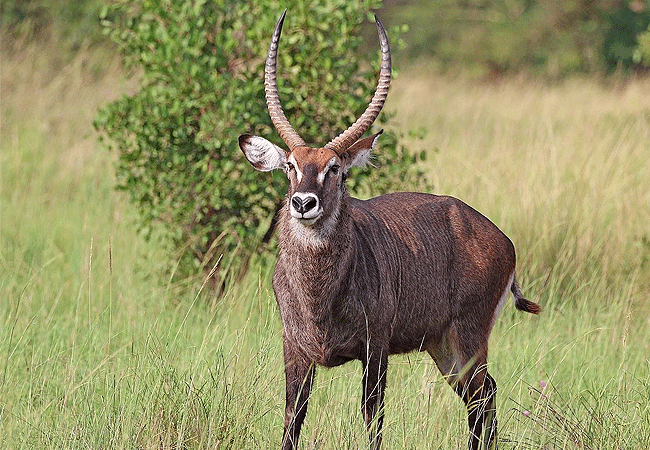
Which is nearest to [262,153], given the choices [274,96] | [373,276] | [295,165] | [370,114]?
[274,96]

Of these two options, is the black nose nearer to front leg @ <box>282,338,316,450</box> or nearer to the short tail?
front leg @ <box>282,338,316,450</box>

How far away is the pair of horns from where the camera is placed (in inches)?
167

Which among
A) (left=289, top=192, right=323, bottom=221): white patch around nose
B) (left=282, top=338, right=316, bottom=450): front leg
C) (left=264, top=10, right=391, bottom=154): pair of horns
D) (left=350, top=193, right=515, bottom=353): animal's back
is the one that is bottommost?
(left=282, top=338, right=316, bottom=450): front leg

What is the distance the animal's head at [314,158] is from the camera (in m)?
3.88

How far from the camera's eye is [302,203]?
150 inches

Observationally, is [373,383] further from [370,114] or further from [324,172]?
[370,114]

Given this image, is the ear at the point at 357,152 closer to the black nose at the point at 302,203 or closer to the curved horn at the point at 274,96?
the curved horn at the point at 274,96

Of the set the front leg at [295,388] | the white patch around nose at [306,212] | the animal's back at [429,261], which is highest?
the white patch around nose at [306,212]

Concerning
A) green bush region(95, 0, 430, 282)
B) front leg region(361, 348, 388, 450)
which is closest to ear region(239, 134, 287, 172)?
front leg region(361, 348, 388, 450)

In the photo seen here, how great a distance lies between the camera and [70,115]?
35.1 ft

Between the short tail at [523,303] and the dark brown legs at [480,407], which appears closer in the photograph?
the dark brown legs at [480,407]

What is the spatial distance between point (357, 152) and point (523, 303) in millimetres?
1188

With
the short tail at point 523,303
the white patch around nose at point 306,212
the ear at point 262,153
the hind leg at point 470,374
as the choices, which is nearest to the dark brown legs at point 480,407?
the hind leg at point 470,374

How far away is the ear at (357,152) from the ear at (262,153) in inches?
10.0
